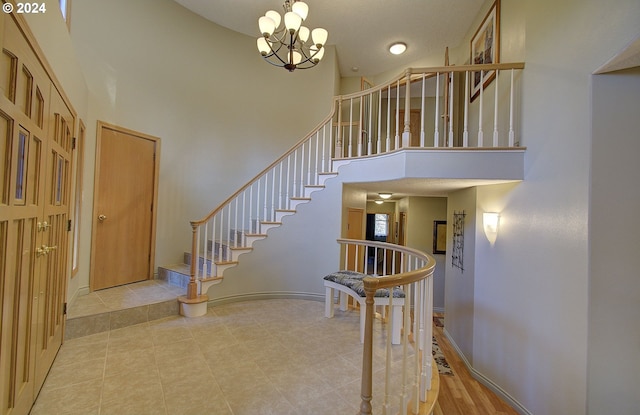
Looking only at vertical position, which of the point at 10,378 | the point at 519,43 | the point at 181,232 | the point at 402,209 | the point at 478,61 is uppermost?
the point at 478,61

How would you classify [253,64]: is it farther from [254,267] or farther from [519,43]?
[519,43]

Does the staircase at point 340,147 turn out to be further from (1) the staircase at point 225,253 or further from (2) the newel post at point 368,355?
(2) the newel post at point 368,355

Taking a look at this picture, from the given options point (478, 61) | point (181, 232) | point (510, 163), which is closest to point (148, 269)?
point (181, 232)

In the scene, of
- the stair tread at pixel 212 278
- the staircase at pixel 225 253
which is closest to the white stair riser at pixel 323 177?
the staircase at pixel 225 253

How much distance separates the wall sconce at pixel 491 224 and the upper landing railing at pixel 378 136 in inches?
32.4

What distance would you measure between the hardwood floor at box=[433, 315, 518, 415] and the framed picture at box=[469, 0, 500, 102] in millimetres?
3665

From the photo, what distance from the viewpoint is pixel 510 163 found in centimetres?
294

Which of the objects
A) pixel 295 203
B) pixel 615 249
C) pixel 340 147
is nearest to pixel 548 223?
pixel 615 249

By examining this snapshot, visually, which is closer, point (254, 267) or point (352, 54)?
point (254, 267)

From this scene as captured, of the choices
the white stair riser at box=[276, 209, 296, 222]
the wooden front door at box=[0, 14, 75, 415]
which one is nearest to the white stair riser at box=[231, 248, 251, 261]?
the white stair riser at box=[276, 209, 296, 222]

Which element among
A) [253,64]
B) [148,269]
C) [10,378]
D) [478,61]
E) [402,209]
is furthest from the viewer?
[402,209]

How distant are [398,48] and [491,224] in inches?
154

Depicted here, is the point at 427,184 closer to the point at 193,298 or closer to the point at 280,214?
the point at 280,214

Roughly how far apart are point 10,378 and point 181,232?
3.01 meters
